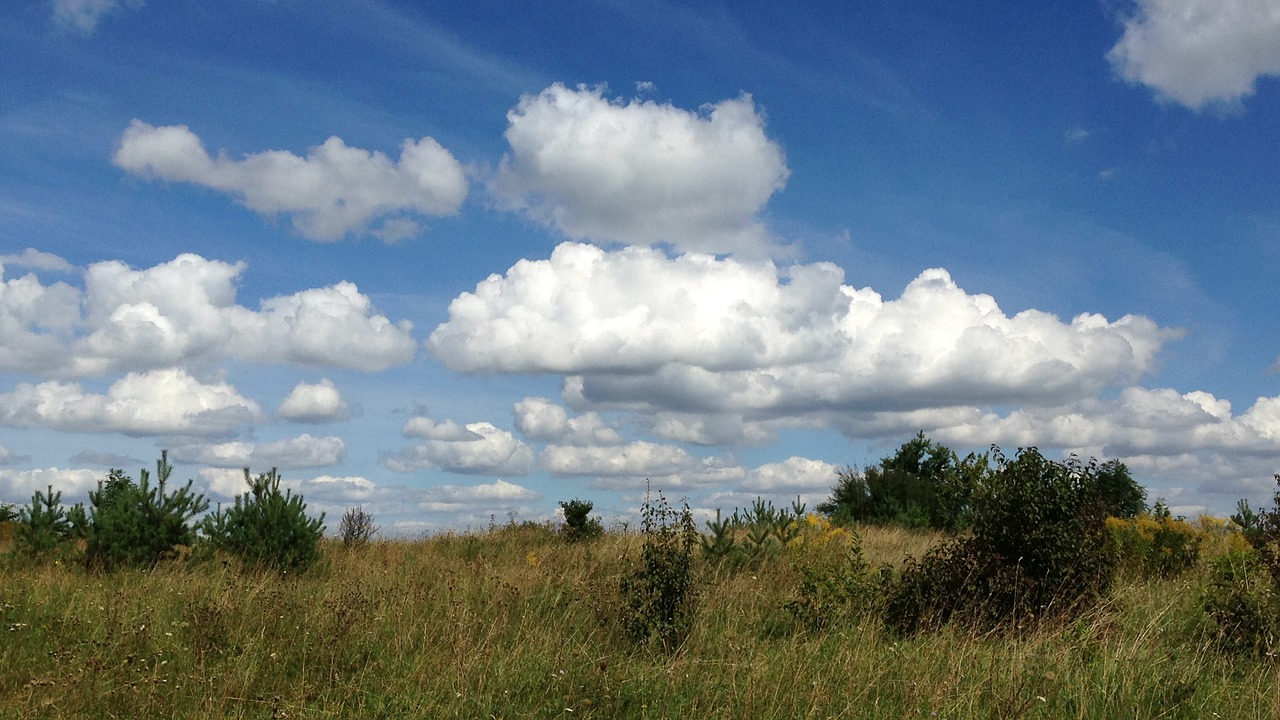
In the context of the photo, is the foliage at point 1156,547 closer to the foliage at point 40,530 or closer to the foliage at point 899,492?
the foliage at point 899,492

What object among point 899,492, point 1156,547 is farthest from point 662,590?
point 899,492

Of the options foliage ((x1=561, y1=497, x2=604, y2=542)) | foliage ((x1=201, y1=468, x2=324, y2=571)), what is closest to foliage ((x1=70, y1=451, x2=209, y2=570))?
foliage ((x1=201, y1=468, x2=324, y2=571))

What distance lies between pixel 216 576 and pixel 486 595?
391 centimetres

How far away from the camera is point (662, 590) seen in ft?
31.3

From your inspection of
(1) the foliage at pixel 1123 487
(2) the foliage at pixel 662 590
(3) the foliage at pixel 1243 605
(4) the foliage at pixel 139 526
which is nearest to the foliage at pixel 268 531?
(4) the foliage at pixel 139 526

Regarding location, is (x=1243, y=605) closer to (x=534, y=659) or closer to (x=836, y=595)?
(x=836, y=595)

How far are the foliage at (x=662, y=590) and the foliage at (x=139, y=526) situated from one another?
24.8ft

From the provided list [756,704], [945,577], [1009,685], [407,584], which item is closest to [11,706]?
[407,584]

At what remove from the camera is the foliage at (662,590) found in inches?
371

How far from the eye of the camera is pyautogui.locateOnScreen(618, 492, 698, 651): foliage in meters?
9.41

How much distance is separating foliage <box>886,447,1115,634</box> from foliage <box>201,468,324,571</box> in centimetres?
814

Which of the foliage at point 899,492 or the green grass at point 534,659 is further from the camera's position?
the foliage at point 899,492

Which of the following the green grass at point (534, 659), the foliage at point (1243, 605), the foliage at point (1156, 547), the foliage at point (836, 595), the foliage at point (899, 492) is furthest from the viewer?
the foliage at point (899, 492)

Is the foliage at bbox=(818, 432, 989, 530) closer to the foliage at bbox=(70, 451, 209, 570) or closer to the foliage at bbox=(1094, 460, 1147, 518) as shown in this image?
the foliage at bbox=(1094, 460, 1147, 518)
